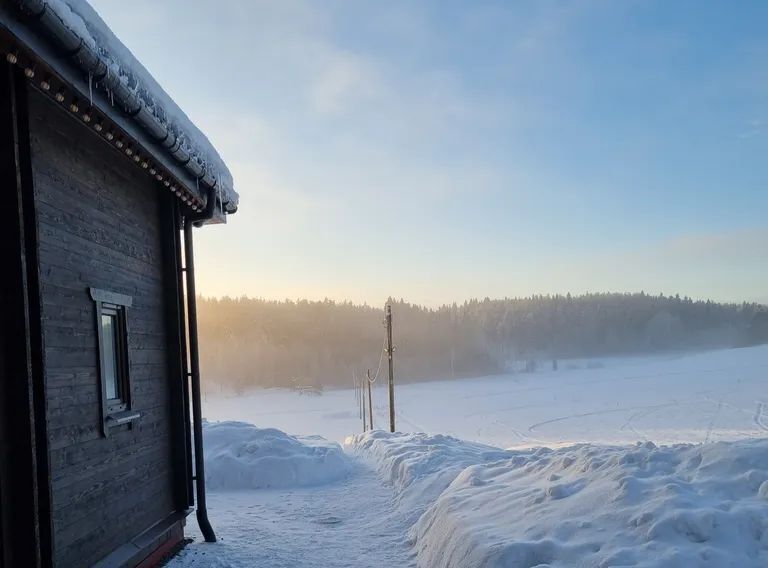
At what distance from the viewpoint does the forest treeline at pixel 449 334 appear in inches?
3381

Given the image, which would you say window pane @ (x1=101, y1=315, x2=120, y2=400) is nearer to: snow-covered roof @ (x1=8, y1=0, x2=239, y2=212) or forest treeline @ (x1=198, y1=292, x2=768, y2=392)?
→ snow-covered roof @ (x1=8, y1=0, x2=239, y2=212)

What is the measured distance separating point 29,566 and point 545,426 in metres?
45.0

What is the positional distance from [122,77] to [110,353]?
263 cm

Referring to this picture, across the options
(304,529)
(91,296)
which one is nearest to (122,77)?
(91,296)

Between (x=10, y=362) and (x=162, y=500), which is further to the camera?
(x=162, y=500)

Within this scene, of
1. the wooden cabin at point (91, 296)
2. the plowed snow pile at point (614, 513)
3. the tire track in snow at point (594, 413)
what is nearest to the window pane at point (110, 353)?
the wooden cabin at point (91, 296)

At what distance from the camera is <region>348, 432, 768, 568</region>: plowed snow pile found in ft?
14.3

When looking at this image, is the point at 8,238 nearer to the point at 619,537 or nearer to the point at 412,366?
the point at 619,537

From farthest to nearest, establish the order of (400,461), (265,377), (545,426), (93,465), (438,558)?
(265,377), (545,426), (400,461), (438,558), (93,465)

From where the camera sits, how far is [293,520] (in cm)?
915

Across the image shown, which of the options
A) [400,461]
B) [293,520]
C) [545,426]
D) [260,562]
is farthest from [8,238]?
[545,426]

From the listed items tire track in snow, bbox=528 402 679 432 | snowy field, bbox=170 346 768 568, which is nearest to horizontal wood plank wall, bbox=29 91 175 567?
snowy field, bbox=170 346 768 568

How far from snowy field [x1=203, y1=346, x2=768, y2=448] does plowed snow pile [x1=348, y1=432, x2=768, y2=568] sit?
29342 millimetres

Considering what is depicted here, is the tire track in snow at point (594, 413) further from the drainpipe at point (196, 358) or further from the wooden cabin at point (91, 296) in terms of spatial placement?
the wooden cabin at point (91, 296)
